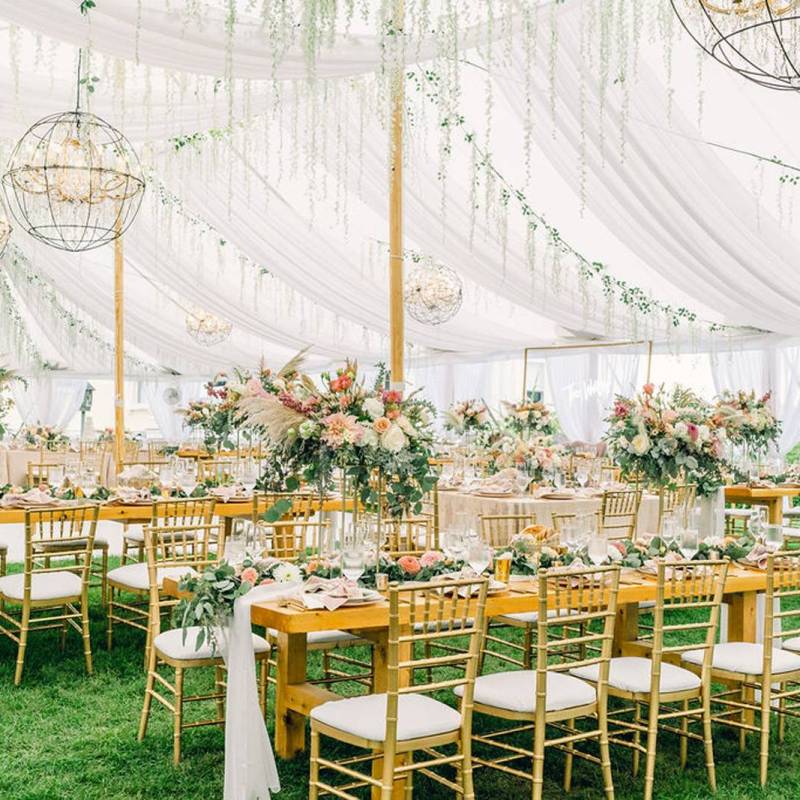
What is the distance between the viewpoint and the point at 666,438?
5.56 m

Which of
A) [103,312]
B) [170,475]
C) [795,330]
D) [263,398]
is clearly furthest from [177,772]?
[103,312]

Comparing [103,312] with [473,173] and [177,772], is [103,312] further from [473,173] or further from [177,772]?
[177,772]

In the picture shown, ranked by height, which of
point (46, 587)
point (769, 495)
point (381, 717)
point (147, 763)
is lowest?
point (147, 763)

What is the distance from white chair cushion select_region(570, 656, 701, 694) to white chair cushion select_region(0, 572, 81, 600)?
9.54ft

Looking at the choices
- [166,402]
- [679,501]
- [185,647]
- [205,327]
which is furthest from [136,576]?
[166,402]

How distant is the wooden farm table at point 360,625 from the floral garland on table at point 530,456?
3.80 metres

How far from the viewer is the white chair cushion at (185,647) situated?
4.25 metres

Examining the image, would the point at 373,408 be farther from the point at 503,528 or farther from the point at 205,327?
the point at 205,327

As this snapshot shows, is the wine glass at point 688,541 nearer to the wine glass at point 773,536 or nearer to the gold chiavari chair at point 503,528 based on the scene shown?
the wine glass at point 773,536

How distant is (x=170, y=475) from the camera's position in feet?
25.2

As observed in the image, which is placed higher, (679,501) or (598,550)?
(679,501)

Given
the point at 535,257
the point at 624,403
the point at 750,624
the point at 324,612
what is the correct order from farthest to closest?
the point at 535,257
the point at 624,403
the point at 750,624
the point at 324,612

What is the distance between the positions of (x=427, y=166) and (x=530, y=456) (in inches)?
101

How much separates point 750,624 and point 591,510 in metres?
3.22
